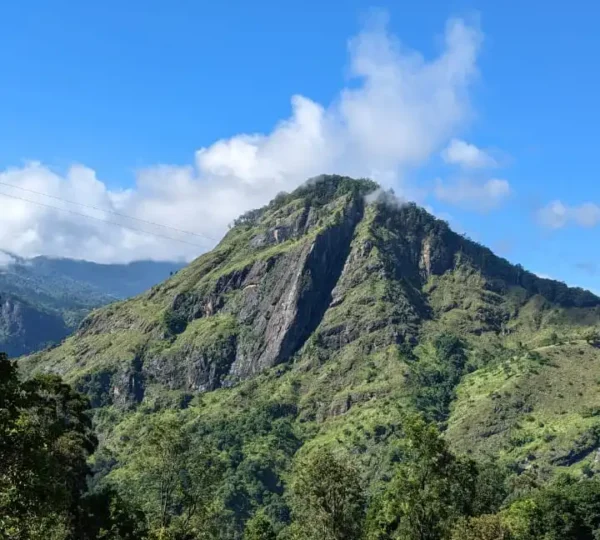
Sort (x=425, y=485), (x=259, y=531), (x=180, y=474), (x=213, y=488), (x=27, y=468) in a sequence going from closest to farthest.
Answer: (x=27, y=468) → (x=425, y=485) → (x=180, y=474) → (x=213, y=488) → (x=259, y=531)

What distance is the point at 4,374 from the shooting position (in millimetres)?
40031

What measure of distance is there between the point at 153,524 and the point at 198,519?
6557 millimetres

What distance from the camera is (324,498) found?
6444cm

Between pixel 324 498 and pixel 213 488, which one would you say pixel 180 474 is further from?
pixel 324 498

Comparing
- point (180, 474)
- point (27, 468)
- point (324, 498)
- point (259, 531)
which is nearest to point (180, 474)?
→ point (180, 474)

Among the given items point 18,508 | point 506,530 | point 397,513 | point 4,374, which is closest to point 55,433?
point 4,374

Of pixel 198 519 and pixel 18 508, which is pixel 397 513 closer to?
pixel 198 519

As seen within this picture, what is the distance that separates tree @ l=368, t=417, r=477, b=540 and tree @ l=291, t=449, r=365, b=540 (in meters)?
5.04

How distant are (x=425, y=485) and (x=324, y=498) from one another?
418 inches

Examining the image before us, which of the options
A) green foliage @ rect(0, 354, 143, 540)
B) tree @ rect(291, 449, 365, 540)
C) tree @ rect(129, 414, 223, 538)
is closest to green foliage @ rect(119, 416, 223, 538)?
tree @ rect(129, 414, 223, 538)

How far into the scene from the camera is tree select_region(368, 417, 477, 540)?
2301 inches

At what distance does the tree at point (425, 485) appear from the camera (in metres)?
58.4

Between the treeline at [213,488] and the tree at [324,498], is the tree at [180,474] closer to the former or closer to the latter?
the treeline at [213,488]

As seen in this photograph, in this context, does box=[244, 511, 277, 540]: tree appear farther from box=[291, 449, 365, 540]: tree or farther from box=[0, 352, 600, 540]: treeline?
box=[291, 449, 365, 540]: tree
